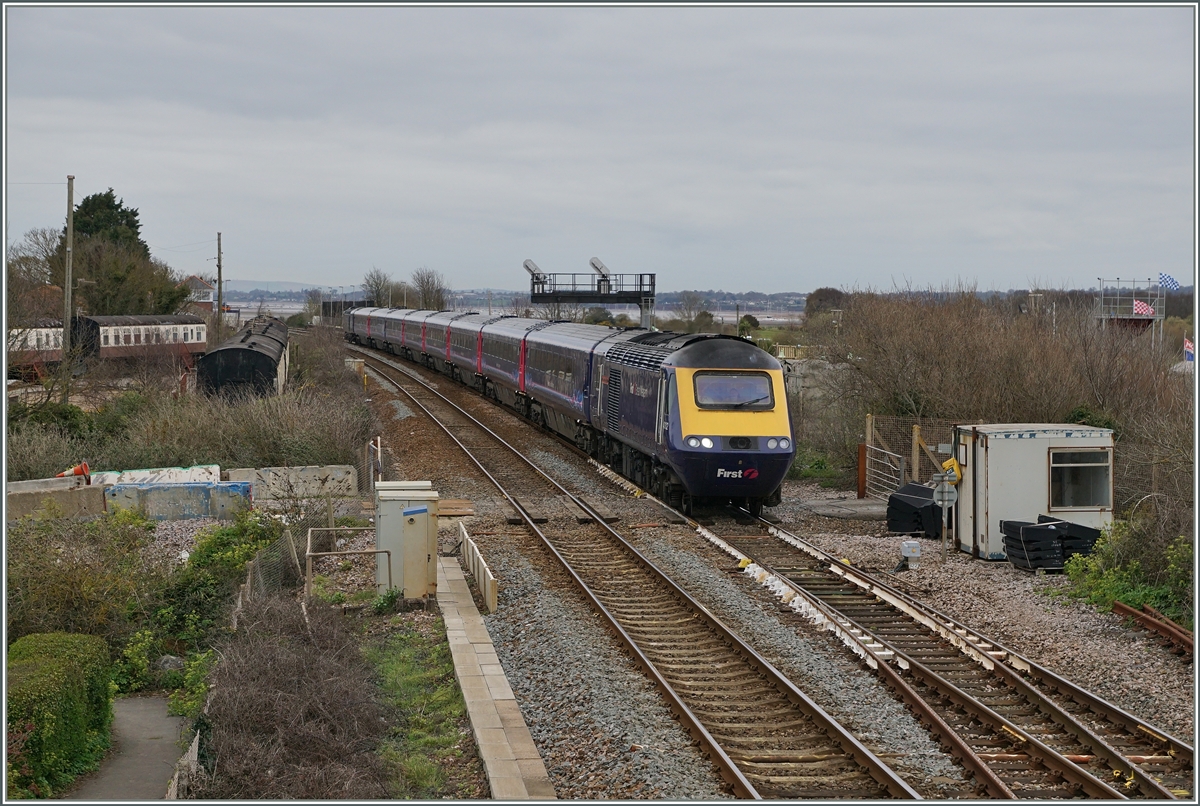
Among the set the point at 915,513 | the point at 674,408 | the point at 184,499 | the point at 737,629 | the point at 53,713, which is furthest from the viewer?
the point at 184,499

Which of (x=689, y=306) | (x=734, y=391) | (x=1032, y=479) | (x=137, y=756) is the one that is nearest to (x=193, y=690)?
(x=137, y=756)

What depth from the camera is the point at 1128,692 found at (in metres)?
10.1

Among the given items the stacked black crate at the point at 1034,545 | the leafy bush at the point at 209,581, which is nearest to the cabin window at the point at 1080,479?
the stacked black crate at the point at 1034,545

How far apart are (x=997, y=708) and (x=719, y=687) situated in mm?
2366

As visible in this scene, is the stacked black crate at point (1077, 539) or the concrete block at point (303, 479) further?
the concrete block at point (303, 479)

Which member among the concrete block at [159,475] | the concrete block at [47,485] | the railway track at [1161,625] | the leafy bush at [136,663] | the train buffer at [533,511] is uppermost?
the concrete block at [47,485]

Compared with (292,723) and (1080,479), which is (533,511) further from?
(292,723)

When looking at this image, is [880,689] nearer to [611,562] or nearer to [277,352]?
[611,562]

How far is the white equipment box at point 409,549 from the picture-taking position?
13.3 metres

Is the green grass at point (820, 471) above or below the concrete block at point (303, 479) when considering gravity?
below

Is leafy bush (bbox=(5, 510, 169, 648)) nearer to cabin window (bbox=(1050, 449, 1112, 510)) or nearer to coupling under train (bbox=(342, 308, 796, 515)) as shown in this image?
coupling under train (bbox=(342, 308, 796, 515))

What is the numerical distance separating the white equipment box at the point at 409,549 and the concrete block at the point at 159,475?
7651 mm

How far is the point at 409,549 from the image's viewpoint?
13.3 meters

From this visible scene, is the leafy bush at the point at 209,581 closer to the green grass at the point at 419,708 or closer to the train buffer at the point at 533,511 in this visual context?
the green grass at the point at 419,708
